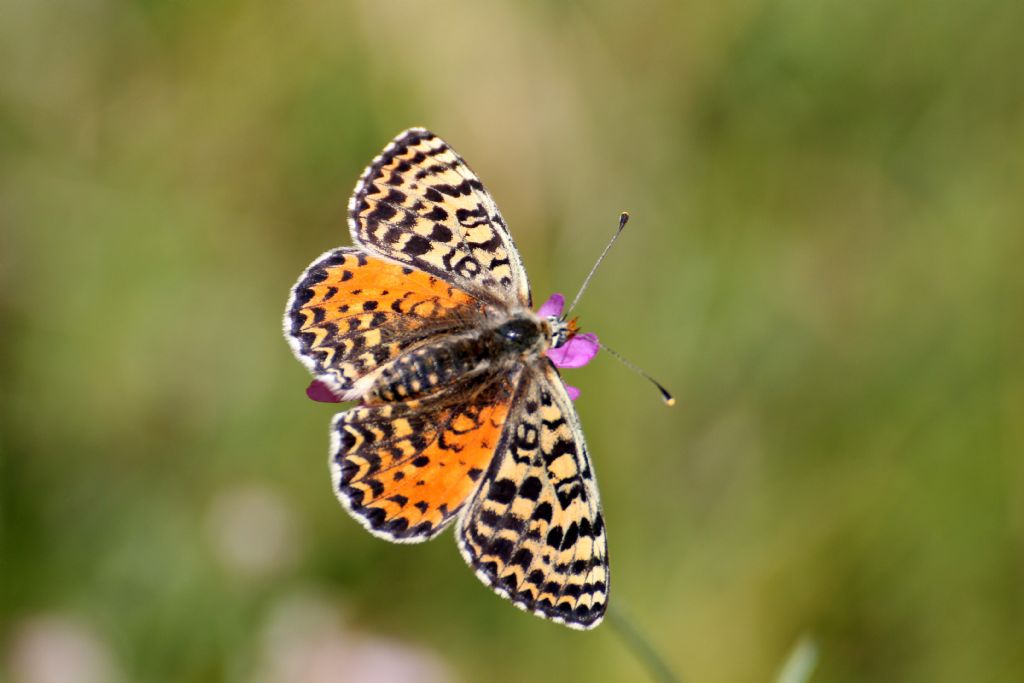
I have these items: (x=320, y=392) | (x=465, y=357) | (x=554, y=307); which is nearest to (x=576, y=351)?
(x=554, y=307)

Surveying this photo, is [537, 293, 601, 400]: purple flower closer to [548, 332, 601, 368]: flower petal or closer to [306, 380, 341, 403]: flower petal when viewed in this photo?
[548, 332, 601, 368]: flower petal

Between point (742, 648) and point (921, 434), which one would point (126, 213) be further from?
point (921, 434)

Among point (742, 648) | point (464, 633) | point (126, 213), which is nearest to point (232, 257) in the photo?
point (126, 213)

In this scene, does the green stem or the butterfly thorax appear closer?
the green stem

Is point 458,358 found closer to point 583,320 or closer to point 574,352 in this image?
point 574,352

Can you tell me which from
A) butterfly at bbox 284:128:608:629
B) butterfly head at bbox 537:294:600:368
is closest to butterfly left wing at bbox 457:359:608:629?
butterfly at bbox 284:128:608:629

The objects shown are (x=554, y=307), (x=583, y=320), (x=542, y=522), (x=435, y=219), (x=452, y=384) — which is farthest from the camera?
(x=583, y=320)
